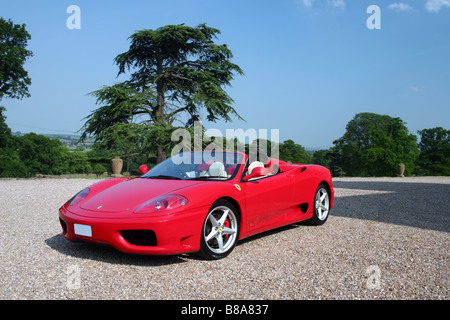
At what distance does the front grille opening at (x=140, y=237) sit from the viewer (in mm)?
3835

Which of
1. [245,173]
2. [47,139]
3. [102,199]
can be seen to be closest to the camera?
[102,199]

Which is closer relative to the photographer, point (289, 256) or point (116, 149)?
point (289, 256)

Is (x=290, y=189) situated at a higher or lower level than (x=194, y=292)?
higher

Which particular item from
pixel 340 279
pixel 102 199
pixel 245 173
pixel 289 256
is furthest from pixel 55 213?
pixel 340 279

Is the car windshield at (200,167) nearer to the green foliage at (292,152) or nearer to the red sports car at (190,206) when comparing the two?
the red sports car at (190,206)

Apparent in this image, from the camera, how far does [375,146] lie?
50062 mm

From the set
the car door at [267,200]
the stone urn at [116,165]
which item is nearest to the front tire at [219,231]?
the car door at [267,200]

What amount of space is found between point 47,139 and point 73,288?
6200cm

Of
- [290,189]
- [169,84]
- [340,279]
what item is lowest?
[340,279]

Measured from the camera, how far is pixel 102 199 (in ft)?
14.4

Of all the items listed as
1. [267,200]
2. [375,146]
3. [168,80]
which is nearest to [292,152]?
[375,146]

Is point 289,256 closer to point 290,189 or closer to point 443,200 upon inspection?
point 290,189

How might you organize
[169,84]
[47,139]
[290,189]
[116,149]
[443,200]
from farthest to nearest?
[47,139], [169,84], [116,149], [443,200], [290,189]

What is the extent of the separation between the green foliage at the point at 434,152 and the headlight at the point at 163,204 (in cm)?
5511
